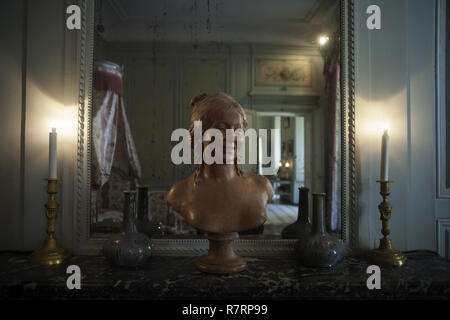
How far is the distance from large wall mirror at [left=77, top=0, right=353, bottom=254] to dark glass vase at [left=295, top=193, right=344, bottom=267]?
199mm

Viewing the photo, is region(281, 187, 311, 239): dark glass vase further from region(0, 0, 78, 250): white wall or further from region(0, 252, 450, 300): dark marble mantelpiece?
region(0, 0, 78, 250): white wall

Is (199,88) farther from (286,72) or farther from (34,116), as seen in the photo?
(34,116)

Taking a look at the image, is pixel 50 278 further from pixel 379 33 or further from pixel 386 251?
pixel 379 33

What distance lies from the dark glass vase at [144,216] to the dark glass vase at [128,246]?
0.56ft

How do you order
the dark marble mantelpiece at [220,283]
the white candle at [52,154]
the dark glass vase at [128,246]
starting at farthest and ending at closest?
1. the white candle at [52,154]
2. the dark glass vase at [128,246]
3. the dark marble mantelpiece at [220,283]

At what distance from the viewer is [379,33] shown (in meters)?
1.58

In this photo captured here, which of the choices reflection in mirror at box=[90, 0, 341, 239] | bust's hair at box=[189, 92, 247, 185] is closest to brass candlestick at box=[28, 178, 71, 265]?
reflection in mirror at box=[90, 0, 341, 239]

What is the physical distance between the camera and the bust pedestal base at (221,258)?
48.3 inches

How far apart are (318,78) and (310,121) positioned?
232 millimetres

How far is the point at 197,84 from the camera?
1567 mm

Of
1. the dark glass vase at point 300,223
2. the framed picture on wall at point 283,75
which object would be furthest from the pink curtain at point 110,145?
the dark glass vase at point 300,223

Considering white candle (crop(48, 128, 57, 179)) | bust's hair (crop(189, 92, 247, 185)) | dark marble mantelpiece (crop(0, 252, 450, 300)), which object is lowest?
dark marble mantelpiece (crop(0, 252, 450, 300))

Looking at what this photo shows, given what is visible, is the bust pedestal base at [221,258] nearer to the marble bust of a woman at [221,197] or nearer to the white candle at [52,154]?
the marble bust of a woman at [221,197]

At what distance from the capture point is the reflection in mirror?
5.06 ft
